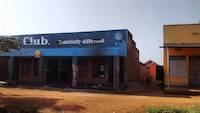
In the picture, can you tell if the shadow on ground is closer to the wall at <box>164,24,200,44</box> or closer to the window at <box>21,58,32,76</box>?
the window at <box>21,58,32,76</box>

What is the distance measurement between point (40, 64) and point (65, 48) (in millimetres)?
2939

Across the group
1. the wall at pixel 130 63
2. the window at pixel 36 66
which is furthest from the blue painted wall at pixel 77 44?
the wall at pixel 130 63

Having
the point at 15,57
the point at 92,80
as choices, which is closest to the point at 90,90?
the point at 92,80

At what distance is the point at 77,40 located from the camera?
29156 millimetres

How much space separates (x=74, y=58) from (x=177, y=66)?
858 centimetres

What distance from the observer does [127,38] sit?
27.2m

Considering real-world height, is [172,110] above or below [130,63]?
below

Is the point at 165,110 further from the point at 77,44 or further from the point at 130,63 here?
the point at 130,63

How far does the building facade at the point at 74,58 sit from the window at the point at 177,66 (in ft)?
12.2

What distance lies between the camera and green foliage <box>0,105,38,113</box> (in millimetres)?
17750

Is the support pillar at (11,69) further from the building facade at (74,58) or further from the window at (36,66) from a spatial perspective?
the window at (36,66)

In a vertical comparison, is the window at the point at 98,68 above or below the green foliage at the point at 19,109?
above

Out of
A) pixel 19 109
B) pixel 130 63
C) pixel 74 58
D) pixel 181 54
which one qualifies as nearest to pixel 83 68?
pixel 74 58

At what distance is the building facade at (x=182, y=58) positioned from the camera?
93.2 feet
